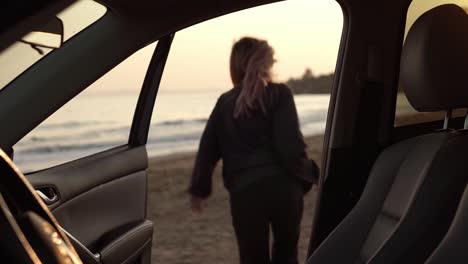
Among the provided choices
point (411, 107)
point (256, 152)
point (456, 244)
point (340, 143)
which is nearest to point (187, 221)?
point (256, 152)

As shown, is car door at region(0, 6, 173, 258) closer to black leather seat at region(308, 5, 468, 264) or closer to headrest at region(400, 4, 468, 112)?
black leather seat at region(308, 5, 468, 264)

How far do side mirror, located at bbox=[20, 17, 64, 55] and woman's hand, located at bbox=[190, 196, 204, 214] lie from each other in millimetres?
1637

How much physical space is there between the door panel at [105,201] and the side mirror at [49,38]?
609mm

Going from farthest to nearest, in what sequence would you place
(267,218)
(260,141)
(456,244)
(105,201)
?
(267,218) → (260,141) → (105,201) → (456,244)

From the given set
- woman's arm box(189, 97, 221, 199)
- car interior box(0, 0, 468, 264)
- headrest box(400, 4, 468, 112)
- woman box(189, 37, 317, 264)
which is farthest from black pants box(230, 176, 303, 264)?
headrest box(400, 4, 468, 112)

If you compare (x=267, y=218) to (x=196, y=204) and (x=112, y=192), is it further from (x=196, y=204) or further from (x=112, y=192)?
(x=112, y=192)

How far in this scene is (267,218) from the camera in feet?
10.9

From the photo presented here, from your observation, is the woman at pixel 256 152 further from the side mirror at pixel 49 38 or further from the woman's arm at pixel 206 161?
the side mirror at pixel 49 38

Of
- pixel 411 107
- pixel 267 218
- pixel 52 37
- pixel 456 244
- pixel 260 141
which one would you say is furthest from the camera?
pixel 267 218

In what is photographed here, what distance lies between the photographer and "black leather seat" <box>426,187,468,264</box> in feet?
6.11

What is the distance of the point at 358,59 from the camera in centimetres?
261

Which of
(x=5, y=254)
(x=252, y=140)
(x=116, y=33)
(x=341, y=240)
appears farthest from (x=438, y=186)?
(x=5, y=254)

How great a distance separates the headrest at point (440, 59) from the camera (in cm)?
217

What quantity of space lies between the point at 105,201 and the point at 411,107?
1.00 m
